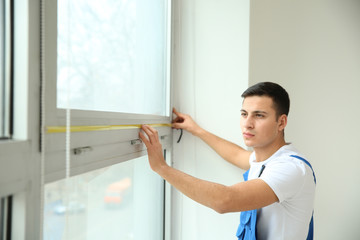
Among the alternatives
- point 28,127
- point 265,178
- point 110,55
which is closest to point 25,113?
point 28,127

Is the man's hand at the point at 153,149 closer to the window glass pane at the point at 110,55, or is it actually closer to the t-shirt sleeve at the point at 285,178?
the window glass pane at the point at 110,55

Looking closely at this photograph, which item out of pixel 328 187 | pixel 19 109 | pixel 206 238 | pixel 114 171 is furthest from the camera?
pixel 328 187

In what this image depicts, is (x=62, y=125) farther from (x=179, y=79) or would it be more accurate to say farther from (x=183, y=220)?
(x=183, y=220)

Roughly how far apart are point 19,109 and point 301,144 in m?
1.77

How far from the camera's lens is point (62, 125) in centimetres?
57

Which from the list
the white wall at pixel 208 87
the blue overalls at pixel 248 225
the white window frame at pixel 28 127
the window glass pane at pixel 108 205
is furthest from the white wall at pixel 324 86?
the white window frame at pixel 28 127

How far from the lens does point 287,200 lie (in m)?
1.05

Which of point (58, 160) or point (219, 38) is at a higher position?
point (219, 38)

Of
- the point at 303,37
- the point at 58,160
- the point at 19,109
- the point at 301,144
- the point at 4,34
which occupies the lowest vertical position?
the point at 301,144

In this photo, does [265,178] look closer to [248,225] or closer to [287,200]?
[287,200]

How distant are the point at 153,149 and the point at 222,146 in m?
0.47

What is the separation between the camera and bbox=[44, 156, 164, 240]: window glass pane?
24.1 inches

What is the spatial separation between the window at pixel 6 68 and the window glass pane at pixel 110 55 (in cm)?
11

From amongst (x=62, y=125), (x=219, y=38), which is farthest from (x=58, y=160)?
(x=219, y=38)
